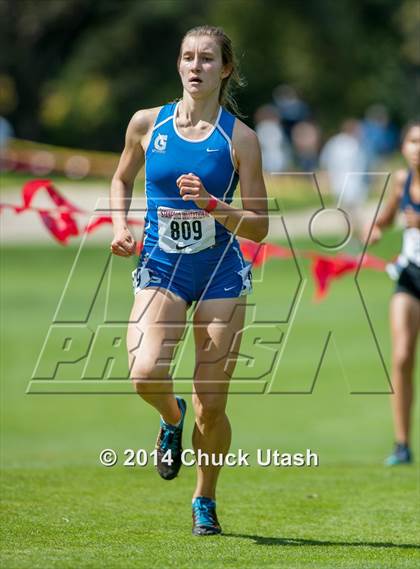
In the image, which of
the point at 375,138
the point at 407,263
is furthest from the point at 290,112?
the point at 407,263

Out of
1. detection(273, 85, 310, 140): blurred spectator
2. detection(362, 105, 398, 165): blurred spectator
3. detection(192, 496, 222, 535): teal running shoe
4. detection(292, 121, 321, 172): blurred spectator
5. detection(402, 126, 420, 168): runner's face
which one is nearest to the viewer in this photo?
detection(192, 496, 222, 535): teal running shoe

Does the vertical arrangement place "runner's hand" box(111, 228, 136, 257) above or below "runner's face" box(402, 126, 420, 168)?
below

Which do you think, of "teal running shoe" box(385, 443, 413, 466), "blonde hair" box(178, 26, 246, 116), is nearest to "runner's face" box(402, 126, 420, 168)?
"teal running shoe" box(385, 443, 413, 466)

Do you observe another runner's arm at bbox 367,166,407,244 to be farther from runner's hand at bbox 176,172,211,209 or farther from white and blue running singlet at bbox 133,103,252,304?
runner's hand at bbox 176,172,211,209

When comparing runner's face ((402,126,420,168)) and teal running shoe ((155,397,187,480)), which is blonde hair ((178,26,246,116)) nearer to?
teal running shoe ((155,397,187,480))

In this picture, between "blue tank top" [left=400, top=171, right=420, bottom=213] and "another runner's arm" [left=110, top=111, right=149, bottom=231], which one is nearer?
"another runner's arm" [left=110, top=111, right=149, bottom=231]

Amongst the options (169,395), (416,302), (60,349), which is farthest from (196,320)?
(60,349)

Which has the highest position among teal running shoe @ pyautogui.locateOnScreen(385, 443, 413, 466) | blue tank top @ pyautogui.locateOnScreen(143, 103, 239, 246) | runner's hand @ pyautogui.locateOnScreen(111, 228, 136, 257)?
teal running shoe @ pyautogui.locateOnScreen(385, 443, 413, 466)

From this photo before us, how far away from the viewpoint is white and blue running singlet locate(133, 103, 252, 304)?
22.1 feet

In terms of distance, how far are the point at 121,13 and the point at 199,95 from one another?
43053mm

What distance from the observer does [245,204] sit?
22.3 ft

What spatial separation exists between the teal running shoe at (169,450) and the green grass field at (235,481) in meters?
0.34

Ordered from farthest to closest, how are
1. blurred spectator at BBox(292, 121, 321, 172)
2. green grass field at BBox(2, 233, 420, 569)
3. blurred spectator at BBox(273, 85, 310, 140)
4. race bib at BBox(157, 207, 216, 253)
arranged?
blurred spectator at BBox(273, 85, 310, 140) → blurred spectator at BBox(292, 121, 321, 172) → race bib at BBox(157, 207, 216, 253) → green grass field at BBox(2, 233, 420, 569)

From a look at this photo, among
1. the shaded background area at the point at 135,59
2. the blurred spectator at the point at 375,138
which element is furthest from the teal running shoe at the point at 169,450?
the shaded background area at the point at 135,59
